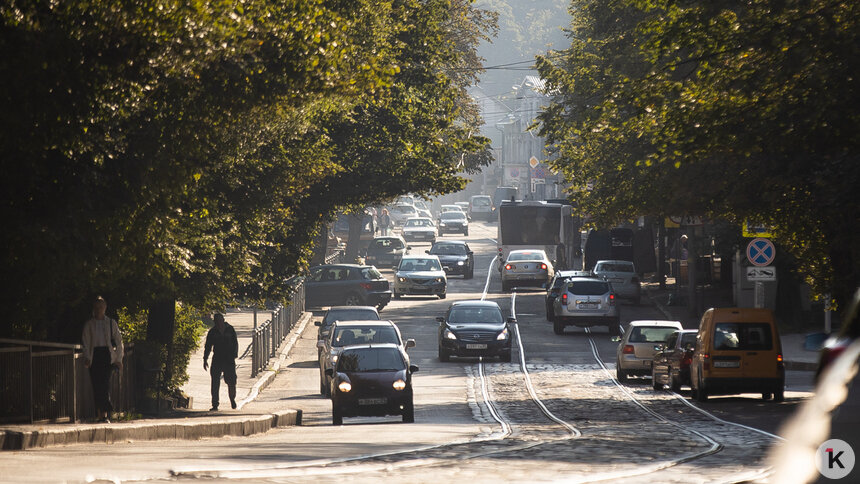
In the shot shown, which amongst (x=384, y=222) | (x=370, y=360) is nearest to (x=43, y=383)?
(x=370, y=360)

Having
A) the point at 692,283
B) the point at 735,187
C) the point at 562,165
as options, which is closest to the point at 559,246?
the point at 692,283

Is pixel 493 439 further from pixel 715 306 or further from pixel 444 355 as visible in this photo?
pixel 715 306

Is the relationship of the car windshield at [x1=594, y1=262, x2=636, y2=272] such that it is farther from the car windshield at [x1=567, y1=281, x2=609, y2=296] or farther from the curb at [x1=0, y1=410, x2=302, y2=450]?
the curb at [x1=0, y1=410, x2=302, y2=450]

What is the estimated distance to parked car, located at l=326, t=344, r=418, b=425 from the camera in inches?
798

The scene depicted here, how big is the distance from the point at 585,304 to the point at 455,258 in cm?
2275

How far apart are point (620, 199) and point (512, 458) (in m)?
15.8

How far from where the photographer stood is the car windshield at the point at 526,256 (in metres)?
52.8

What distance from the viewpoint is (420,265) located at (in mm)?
50406

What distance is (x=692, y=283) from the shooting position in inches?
1619

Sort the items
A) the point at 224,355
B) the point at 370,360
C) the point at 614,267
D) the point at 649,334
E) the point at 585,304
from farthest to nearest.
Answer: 1. the point at 614,267
2. the point at 585,304
3. the point at 649,334
4. the point at 224,355
5. the point at 370,360

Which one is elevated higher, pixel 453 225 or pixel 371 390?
pixel 453 225

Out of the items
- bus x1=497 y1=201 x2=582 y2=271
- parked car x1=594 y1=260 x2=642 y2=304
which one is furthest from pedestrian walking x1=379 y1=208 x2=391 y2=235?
parked car x1=594 y1=260 x2=642 y2=304

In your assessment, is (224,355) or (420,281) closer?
(224,355)

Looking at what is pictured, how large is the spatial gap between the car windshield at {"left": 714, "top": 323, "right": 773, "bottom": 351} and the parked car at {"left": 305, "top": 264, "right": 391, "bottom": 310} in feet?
75.6
